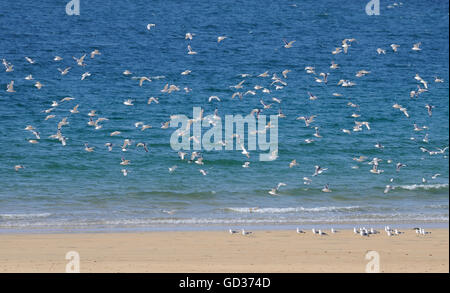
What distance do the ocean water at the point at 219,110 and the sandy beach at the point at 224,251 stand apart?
188 centimetres

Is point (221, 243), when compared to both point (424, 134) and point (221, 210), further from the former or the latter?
point (424, 134)

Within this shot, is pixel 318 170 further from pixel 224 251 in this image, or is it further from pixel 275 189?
pixel 224 251

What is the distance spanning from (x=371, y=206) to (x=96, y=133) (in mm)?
18196

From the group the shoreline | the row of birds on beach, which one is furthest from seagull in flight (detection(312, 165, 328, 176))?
the row of birds on beach

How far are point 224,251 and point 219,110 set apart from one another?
24906 mm

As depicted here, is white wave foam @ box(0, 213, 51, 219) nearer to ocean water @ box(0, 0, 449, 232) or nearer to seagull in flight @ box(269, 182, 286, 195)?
ocean water @ box(0, 0, 449, 232)

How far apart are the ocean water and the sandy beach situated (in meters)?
1.88

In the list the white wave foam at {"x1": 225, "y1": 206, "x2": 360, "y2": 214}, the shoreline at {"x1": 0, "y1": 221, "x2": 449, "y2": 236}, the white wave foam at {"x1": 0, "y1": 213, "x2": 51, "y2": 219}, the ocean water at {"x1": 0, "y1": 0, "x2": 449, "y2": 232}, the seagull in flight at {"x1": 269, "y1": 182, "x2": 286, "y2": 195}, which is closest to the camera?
the shoreline at {"x1": 0, "y1": 221, "x2": 449, "y2": 236}

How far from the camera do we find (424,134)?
41469 mm

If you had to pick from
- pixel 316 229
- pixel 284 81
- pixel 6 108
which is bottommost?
pixel 316 229

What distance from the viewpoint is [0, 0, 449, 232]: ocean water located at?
88.8 feet

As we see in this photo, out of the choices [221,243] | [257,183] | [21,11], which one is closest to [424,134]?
[257,183]

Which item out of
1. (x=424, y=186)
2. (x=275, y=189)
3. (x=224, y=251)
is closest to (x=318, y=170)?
(x=275, y=189)

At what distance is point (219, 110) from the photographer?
45156mm
